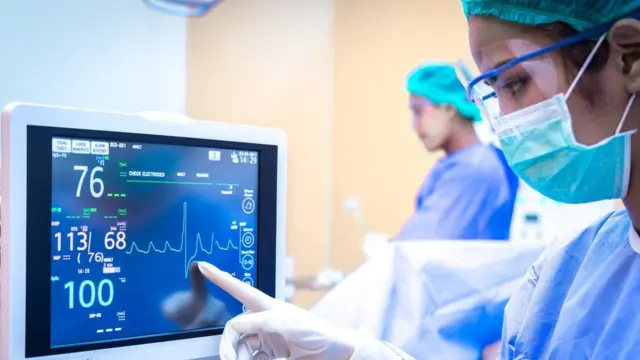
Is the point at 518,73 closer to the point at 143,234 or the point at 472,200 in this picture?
the point at 143,234

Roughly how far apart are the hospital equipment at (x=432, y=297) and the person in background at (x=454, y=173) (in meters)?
0.67

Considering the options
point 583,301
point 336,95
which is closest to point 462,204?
point 336,95

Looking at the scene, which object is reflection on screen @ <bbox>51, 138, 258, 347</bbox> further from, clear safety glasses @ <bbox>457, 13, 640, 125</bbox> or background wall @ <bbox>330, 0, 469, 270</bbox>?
background wall @ <bbox>330, 0, 469, 270</bbox>

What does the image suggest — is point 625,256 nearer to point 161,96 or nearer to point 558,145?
point 558,145

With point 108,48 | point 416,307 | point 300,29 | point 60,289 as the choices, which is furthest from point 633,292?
point 300,29

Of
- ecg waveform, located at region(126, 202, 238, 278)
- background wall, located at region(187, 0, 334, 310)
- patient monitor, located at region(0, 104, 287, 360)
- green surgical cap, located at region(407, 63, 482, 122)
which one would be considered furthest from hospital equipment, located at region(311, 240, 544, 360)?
background wall, located at region(187, 0, 334, 310)

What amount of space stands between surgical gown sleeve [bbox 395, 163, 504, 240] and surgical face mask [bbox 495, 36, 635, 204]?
1.23m

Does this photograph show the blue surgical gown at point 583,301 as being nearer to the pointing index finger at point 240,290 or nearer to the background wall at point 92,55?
the pointing index finger at point 240,290

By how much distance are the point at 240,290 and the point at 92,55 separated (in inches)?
50.7

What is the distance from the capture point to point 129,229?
89 cm

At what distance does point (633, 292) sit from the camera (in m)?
0.88

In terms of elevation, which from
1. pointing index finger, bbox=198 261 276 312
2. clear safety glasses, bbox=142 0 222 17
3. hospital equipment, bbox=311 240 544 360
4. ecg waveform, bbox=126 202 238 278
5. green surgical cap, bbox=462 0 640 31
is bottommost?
hospital equipment, bbox=311 240 544 360

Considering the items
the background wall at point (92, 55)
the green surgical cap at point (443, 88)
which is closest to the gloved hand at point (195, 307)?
the background wall at point (92, 55)

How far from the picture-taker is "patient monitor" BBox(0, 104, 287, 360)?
31.7 inches
